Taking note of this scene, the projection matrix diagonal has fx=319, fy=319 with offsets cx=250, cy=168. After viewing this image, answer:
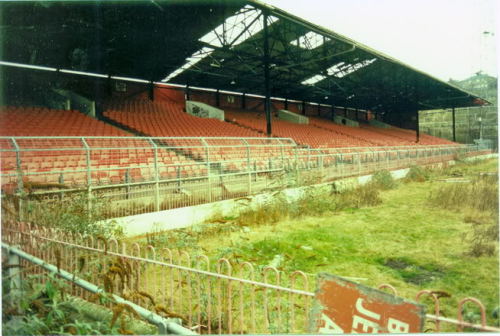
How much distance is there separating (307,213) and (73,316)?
6.29 metres

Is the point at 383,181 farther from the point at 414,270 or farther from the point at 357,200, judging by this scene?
the point at 414,270

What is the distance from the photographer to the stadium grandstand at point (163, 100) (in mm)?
7457

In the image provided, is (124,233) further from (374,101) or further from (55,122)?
(374,101)

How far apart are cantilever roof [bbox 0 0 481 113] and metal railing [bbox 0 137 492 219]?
468 centimetres

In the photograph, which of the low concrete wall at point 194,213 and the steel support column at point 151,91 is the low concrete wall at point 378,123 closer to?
the steel support column at point 151,91

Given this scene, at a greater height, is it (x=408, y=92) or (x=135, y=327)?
(x=408, y=92)

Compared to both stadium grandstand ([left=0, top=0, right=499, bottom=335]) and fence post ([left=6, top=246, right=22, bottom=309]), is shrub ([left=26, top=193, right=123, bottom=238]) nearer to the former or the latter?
stadium grandstand ([left=0, top=0, right=499, bottom=335])

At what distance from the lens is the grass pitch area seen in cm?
433

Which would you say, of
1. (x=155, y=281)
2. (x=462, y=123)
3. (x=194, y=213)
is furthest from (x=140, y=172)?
(x=462, y=123)

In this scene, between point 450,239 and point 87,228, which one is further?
point 450,239

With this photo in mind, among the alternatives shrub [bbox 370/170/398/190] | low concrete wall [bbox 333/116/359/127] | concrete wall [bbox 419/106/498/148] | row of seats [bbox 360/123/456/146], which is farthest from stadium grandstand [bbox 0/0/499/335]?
concrete wall [bbox 419/106/498/148]

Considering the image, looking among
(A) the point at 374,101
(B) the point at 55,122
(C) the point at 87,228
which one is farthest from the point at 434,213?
(A) the point at 374,101

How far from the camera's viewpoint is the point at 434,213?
26.5ft

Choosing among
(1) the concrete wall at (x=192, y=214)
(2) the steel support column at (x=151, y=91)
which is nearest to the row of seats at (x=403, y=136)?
(2) the steel support column at (x=151, y=91)
